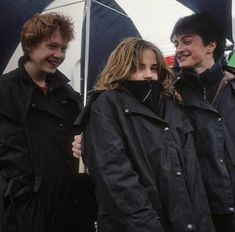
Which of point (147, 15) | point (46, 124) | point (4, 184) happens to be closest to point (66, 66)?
point (147, 15)

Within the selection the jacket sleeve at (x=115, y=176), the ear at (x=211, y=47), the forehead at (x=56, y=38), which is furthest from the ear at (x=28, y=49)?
the ear at (x=211, y=47)

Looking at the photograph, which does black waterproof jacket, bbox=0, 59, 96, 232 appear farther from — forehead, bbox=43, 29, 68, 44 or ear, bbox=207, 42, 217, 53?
ear, bbox=207, 42, 217, 53

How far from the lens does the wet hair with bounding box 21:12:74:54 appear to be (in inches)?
124

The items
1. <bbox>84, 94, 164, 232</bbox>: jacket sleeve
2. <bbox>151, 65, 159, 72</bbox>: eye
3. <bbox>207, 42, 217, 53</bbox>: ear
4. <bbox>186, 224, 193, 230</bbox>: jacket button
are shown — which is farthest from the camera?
<bbox>207, 42, 217, 53</bbox>: ear

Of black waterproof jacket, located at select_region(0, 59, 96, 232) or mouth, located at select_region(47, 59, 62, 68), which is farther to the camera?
mouth, located at select_region(47, 59, 62, 68)

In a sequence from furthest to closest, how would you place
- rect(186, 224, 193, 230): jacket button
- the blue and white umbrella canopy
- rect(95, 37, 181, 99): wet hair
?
the blue and white umbrella canopy
rect(95, 37, 181, 99): wet hair
rect(186, 224, 193, 230): jacket button

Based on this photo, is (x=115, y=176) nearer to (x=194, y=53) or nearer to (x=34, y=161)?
(x=34, y=161)

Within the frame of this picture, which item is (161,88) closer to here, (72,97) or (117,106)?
(117,106)

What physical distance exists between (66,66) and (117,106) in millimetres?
1878

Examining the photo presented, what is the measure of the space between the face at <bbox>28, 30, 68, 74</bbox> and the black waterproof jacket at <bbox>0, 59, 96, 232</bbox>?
113 millimetres

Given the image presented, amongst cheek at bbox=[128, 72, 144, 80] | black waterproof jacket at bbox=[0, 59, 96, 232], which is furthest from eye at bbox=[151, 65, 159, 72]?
black waterproof jacket at bbox=[0, 59, 96, 232]

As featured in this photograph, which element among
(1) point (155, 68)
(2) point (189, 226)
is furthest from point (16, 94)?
(2) point (189, 226)

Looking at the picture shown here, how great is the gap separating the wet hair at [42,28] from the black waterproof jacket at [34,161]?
20cm

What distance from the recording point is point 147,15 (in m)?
4.02
